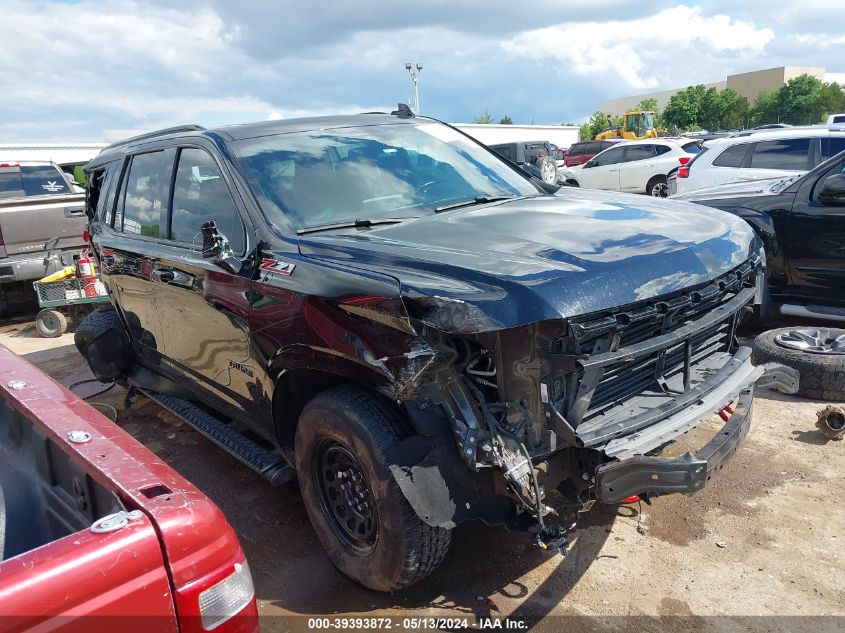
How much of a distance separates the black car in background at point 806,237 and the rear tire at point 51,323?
301 inches

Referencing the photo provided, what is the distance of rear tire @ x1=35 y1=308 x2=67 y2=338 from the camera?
8.30 metres

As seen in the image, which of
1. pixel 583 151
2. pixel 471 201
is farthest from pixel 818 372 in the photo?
pixel 583 151

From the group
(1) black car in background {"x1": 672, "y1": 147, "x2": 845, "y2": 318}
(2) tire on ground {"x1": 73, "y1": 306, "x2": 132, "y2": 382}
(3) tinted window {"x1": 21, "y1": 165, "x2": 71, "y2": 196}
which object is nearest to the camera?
(2) tire on ground {"x1": 73, "y1": 306, "x2": 132, "y2": 382}

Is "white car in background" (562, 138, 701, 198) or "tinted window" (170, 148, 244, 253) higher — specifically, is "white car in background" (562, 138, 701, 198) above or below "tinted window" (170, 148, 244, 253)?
below

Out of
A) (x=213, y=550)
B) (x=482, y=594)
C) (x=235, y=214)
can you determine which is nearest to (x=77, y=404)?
(x=213, y=550)

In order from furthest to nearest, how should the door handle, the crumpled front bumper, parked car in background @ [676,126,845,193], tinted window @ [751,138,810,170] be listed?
tinted window @ [751,138,810,170] < parked car in background @ [676,126,845,193] < the door handle < the crumpled front bumper

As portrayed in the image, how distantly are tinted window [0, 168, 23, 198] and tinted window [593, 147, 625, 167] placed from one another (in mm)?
13541

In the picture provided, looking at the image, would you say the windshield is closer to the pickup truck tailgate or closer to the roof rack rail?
the roof rack rail

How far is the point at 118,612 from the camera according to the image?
4.59ft

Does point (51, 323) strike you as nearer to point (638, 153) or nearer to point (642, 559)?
point (642, 559)

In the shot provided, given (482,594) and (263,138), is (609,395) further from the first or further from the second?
(263,138)

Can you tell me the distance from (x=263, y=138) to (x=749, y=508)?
3.20 metres

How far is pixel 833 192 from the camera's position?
5.39 meters

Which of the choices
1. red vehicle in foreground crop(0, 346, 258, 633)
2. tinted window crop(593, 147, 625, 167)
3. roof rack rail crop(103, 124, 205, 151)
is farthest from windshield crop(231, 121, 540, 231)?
tinted window crop(593, 147, 625, 167)
